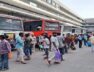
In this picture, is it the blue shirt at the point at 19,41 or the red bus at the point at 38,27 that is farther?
the red bus at the point at 38,27

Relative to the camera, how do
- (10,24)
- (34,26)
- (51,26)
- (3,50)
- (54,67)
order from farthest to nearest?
1. (51,26)
2. (34,26)
3. (10,24)
4. (54,67)
5. (3,50)

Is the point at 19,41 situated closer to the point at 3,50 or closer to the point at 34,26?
the point at 3,50

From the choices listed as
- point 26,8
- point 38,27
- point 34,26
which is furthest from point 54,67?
point 26,8

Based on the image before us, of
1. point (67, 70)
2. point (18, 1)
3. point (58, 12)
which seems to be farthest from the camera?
point (58, 12)

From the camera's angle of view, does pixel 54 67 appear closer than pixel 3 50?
No

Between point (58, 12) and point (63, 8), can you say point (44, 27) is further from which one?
point (63, 8)

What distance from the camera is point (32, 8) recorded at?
53000 mm

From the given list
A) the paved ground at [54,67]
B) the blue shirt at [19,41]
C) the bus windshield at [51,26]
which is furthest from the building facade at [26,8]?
the paved ground at [54,67]

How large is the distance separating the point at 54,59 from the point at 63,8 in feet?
248

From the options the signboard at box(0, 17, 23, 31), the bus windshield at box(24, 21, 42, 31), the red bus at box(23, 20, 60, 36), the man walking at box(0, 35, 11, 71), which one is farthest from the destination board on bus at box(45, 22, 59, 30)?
the man walking at box(0, 35, 11, 71)

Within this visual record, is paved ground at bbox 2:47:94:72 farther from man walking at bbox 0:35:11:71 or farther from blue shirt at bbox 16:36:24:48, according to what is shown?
blue shirt at bbox 16:36:24:48

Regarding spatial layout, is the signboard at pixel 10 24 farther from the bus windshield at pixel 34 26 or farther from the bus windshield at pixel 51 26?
the bus windshield at pixel 51 26

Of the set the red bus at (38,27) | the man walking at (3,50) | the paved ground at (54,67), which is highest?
the red bus at (38,27)

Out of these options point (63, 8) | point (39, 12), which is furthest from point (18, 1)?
point (63, 8)
